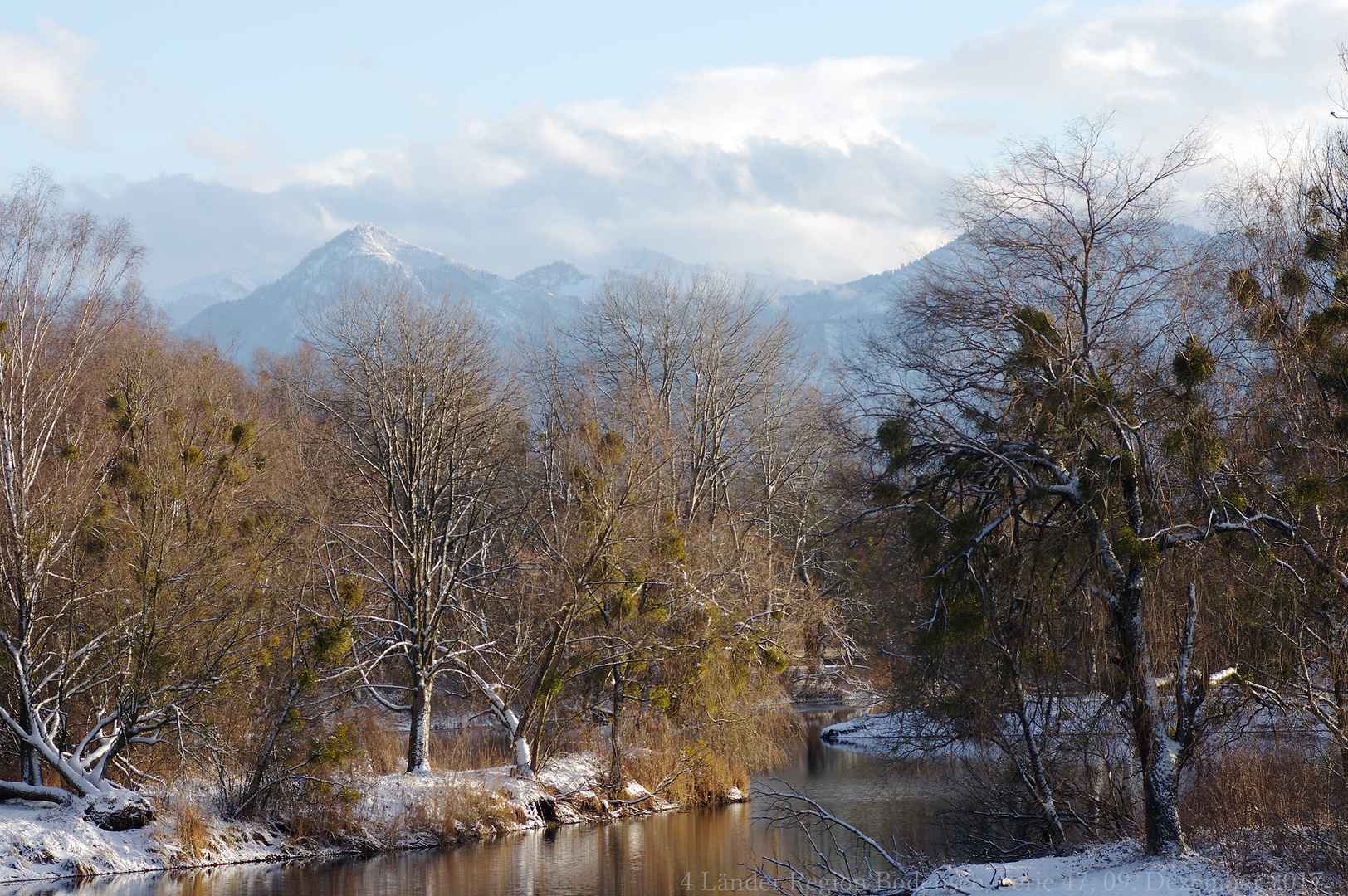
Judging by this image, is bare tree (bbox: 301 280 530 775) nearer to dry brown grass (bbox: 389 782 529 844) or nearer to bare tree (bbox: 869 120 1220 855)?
dry brown grass (bbox: 389 782 529 844)

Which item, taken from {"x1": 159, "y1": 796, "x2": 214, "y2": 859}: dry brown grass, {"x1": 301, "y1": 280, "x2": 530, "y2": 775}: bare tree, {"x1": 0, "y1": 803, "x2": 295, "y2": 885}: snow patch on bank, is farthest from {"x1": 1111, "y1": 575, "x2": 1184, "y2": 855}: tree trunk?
{"x1": 159, "y1": 796, "x2": 214, "y2": 859}: dry brown grass

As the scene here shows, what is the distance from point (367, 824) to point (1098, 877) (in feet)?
44.5

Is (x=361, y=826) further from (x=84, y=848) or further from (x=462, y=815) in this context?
(x=84, y=848)

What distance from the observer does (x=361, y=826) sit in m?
19.8

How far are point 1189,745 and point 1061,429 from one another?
418 cm

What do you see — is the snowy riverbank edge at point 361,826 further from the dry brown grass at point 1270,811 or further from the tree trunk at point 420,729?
the dry brown grass at point 1270,811

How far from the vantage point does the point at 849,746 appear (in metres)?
31.0

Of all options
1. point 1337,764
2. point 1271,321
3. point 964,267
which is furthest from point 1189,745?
point 964,267

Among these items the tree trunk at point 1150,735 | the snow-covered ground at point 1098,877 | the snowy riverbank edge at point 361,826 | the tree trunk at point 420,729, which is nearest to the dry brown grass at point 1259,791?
the tree trunk at point 1150,735

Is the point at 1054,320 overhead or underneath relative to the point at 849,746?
overhead

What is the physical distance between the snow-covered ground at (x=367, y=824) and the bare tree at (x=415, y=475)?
0.93m

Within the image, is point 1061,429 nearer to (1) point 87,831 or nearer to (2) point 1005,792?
(2) point 1005,792

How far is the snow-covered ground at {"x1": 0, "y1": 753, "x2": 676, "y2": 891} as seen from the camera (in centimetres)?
1664

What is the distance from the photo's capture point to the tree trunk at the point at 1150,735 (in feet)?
38.5
